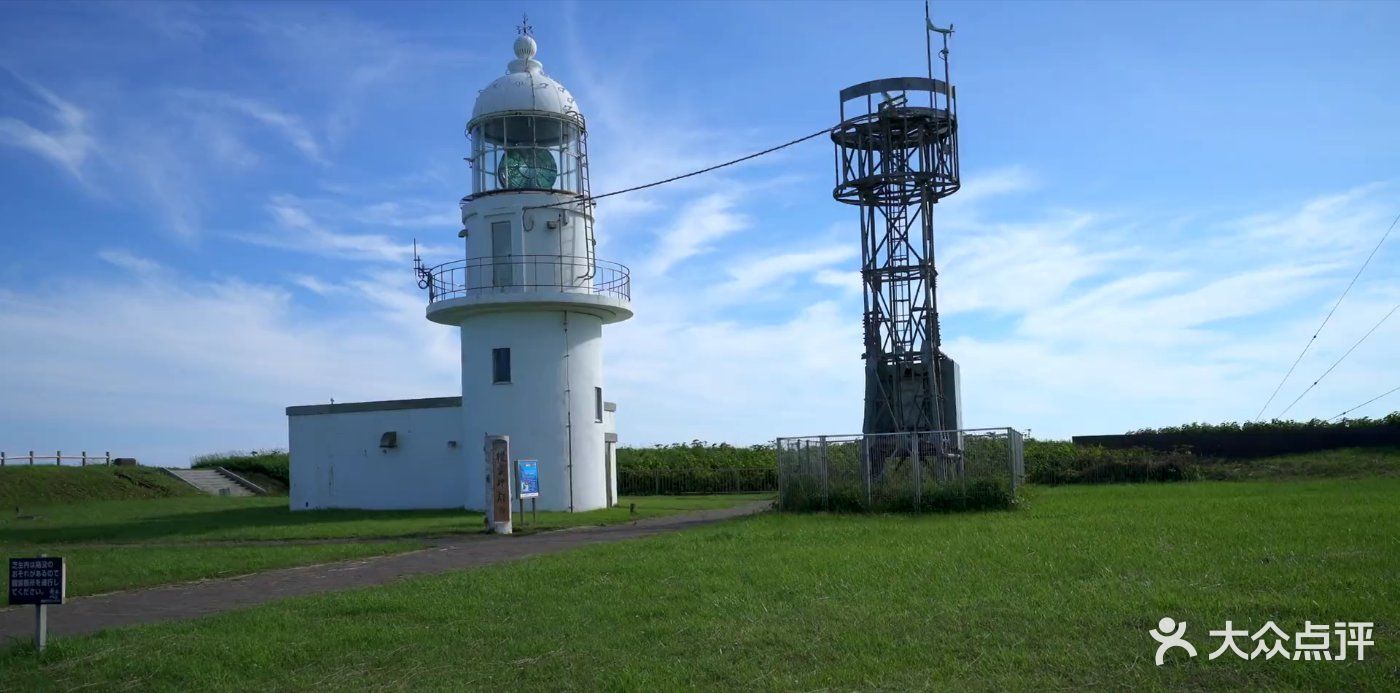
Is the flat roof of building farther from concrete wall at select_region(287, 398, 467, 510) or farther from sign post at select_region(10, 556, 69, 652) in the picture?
sign post at select_region(10, 556, 69, 652)

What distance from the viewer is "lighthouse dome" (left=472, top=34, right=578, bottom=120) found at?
29.1m

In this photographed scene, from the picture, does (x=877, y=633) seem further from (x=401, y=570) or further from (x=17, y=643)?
(x=401, y=570)

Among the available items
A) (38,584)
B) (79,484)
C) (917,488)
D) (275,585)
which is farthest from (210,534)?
(79,484)

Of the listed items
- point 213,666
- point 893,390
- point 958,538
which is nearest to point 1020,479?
point 893,390

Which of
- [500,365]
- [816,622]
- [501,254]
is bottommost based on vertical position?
[816,622]

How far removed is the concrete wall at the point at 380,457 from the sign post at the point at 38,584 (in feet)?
61.7

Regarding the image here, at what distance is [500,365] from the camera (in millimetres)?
28734

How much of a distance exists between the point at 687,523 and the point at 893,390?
6.09 metres

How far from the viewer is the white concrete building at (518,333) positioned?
28516 millimetres

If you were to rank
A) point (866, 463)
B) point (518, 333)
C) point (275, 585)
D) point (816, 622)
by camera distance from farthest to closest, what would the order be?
1. point (518, 333)
2. point (866, 463)
3. point (275, 585)
4. point (816, 622)

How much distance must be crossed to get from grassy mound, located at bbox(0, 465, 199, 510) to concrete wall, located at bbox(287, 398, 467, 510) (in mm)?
12275

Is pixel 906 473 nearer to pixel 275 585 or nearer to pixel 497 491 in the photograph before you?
pixel 497 491

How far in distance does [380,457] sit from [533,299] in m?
6.81

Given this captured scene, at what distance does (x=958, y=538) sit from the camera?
16156 mm
